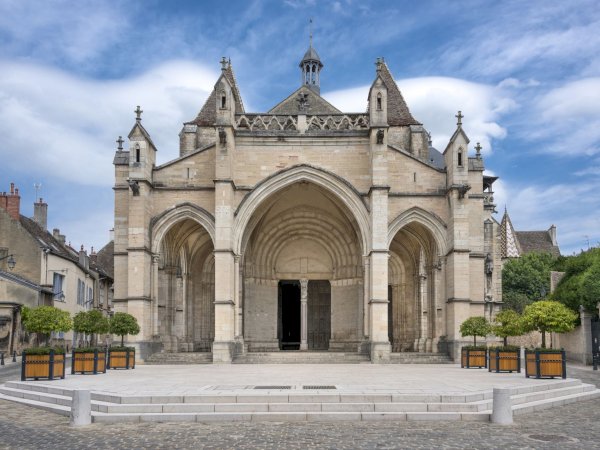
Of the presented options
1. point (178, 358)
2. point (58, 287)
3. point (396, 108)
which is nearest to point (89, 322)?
point (178, 358)

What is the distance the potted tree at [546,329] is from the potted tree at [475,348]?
3.22 meters

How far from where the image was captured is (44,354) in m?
15.3

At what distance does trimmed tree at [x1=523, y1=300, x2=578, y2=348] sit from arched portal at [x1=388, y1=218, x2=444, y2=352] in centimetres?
763

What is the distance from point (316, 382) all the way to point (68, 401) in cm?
502

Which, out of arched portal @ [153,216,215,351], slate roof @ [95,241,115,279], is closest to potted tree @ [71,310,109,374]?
arched portal @ [153,216,215,351]

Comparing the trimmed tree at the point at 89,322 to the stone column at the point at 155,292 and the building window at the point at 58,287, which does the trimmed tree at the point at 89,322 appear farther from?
the building window at the point at 58,287

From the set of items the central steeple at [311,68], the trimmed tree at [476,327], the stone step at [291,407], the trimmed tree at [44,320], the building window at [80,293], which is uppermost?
the central steeple at [311,68]

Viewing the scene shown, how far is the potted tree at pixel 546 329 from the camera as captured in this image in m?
15.5

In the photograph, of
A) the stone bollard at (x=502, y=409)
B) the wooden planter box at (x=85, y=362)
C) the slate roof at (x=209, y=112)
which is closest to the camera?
the stone bollard at (x=502, y=409)

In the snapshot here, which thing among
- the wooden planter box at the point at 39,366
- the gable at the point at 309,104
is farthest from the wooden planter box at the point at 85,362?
the gable at the point at 309,104

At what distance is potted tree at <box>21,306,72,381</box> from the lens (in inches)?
599

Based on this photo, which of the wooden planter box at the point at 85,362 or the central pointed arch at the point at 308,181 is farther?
the central pointed arch at the point at 308,181

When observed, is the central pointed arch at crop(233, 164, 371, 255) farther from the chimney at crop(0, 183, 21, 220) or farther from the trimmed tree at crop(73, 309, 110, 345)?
the chimney at crop(0, 183, 21, 220)

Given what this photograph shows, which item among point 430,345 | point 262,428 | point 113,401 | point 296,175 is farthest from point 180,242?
point 262,428
